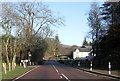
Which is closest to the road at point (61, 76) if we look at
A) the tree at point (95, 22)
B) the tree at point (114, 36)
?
the tree at point (114, 36)

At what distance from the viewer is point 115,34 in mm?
25828

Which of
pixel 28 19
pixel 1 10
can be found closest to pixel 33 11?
pixel 28 19

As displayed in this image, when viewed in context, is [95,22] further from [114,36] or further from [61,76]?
[61,76]

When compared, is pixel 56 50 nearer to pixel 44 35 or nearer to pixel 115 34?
pixel 44 35

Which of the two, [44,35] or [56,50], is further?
[56,50]

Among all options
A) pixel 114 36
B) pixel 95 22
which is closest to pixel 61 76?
pixel 114 36

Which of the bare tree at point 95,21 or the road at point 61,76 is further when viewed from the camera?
the bare tree at point 95,21

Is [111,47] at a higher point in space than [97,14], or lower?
lower

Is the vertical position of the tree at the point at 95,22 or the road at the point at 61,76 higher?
the tree at the point at 95,22

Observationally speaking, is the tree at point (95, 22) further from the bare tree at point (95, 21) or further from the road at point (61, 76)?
the road at point (61, 76)

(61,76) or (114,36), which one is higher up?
(114,36)

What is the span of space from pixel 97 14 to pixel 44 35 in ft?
46.9

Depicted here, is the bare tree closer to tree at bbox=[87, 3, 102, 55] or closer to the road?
tree at bbox=[87, 3, 102, 55]

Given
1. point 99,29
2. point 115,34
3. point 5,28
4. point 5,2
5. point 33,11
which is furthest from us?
point 99,29
